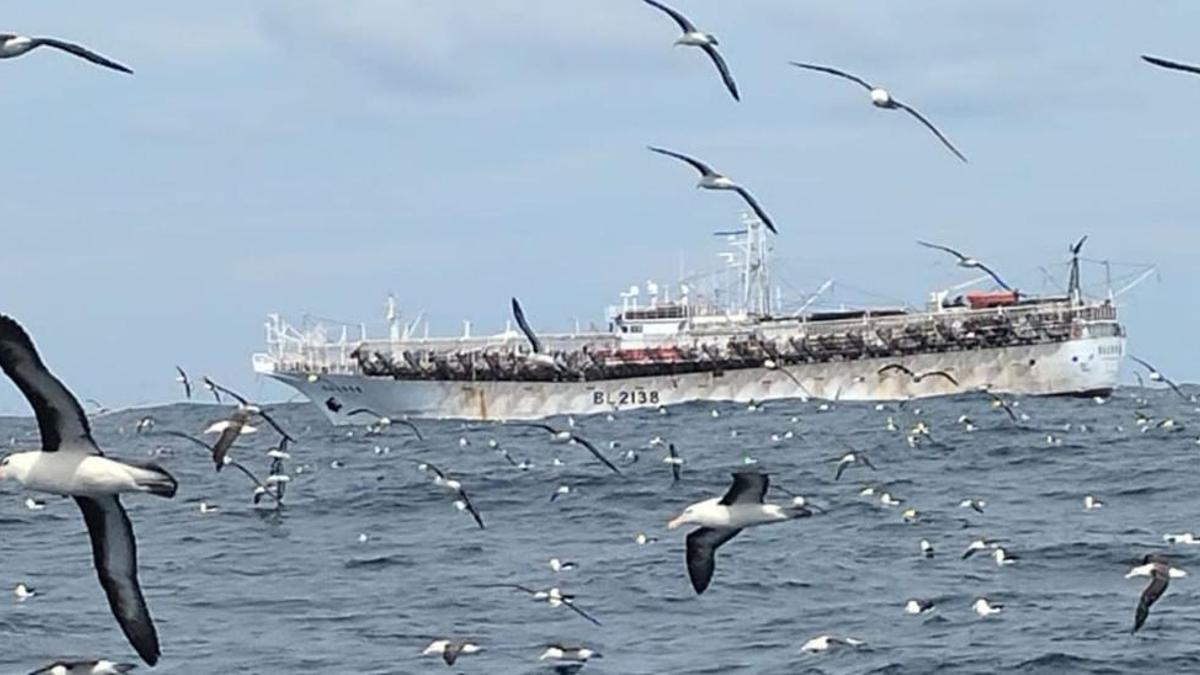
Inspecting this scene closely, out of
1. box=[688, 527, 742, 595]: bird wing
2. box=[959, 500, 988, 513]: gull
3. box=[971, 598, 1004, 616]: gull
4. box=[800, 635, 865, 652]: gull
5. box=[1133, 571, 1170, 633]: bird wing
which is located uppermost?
box=[688, 527, 742, 595]: bird wing

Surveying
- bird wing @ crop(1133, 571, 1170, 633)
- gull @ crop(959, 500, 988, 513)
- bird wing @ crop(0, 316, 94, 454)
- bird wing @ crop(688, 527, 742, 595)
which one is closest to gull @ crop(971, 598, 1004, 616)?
bird wing @ crop(1133, 571, 1170, 633)

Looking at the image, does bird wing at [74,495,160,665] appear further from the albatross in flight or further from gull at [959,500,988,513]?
gull at [959,500,988,513]

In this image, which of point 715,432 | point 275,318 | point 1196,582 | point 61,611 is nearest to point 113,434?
point 275,318

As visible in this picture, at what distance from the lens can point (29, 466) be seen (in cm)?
1180

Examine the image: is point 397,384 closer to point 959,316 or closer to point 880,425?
point 959,316

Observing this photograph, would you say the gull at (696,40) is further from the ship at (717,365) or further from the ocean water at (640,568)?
the ship at (717,365)

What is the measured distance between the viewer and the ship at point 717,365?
88.9 metres

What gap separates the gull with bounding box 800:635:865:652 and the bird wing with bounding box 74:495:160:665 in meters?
11.0

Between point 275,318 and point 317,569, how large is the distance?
62.8 metres

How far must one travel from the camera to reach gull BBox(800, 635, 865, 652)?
21750mm

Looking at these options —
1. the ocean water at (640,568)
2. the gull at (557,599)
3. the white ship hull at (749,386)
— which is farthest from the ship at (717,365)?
the gull at (557,599)

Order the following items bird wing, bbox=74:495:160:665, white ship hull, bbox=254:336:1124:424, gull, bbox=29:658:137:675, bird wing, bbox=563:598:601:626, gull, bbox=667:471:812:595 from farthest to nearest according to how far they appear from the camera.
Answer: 1. white ship hull, bbox=254:336:1124:424
2. bird wing, bbox=563:598:601:626
3. gull, bbox=29:658:137:675
4. gull, bbox=667:471:812:595
5. bird wing, bbox=74:495:160:665

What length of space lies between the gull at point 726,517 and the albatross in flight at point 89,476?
201 inches

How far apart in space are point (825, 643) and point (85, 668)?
23.7 ft
